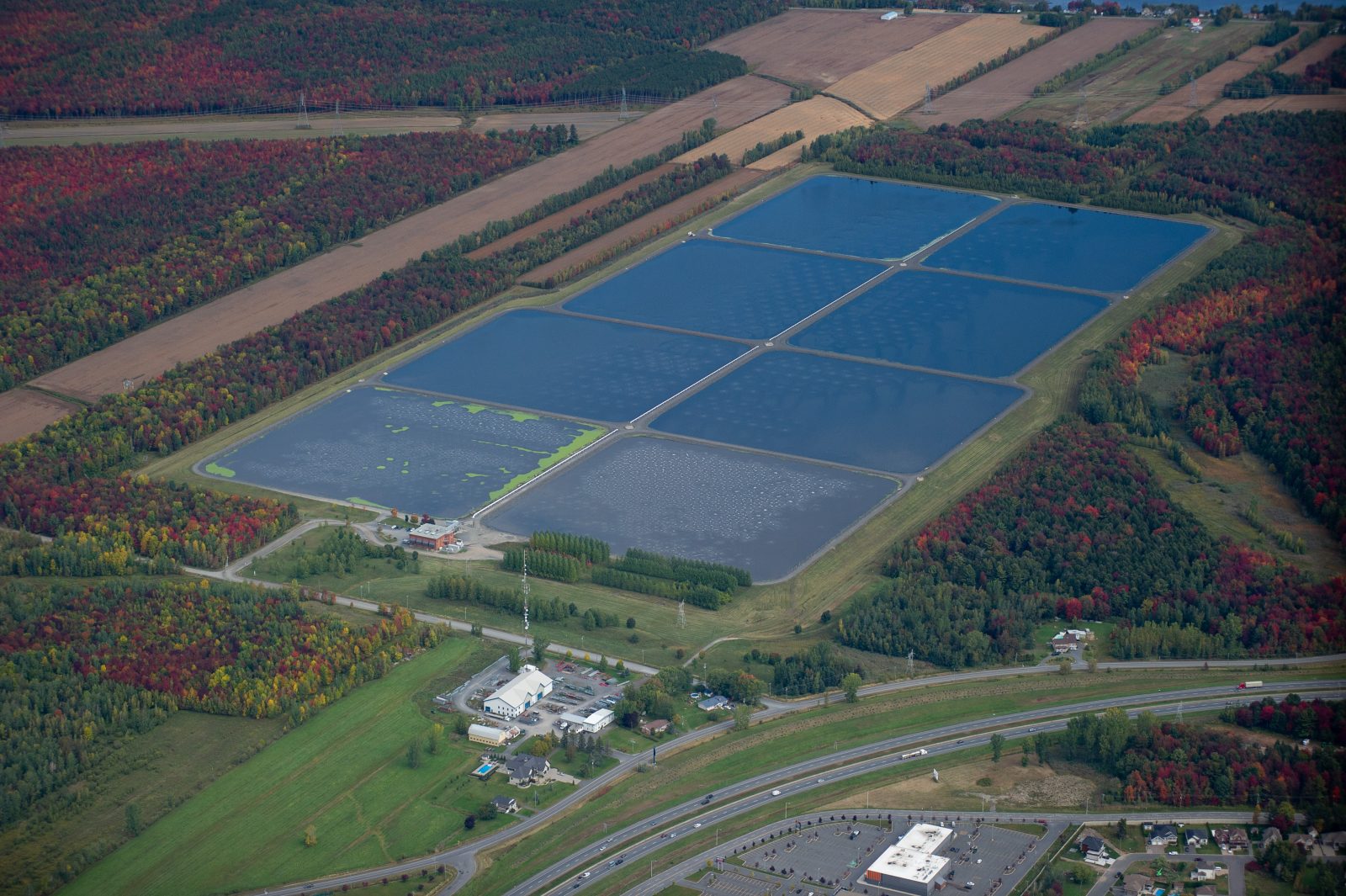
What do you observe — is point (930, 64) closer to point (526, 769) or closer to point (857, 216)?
point (857, 216)

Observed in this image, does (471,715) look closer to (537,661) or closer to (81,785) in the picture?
(537,661)

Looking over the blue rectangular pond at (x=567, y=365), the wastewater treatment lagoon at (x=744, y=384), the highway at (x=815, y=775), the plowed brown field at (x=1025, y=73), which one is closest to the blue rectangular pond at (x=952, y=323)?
the wastewater treatment lagoon at (x=744, y=384)

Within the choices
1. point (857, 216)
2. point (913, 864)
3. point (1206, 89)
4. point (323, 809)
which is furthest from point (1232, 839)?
point (1206, 89)

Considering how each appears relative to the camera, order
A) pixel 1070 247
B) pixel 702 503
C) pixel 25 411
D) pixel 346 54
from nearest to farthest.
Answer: pixel 702 503 < pixel 25 411 < pixel 1070 247 < pixel 346 54

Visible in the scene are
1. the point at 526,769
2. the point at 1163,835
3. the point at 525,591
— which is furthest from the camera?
the point at 525,591

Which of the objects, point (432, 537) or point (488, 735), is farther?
point (432, 537)

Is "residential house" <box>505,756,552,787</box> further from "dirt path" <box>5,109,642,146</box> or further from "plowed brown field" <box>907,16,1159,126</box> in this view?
"plowed brown field" <box>907,16,1159,126</box>

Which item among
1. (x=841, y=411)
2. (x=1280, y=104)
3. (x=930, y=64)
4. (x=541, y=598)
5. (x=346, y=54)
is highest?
(x=346, y=54)
